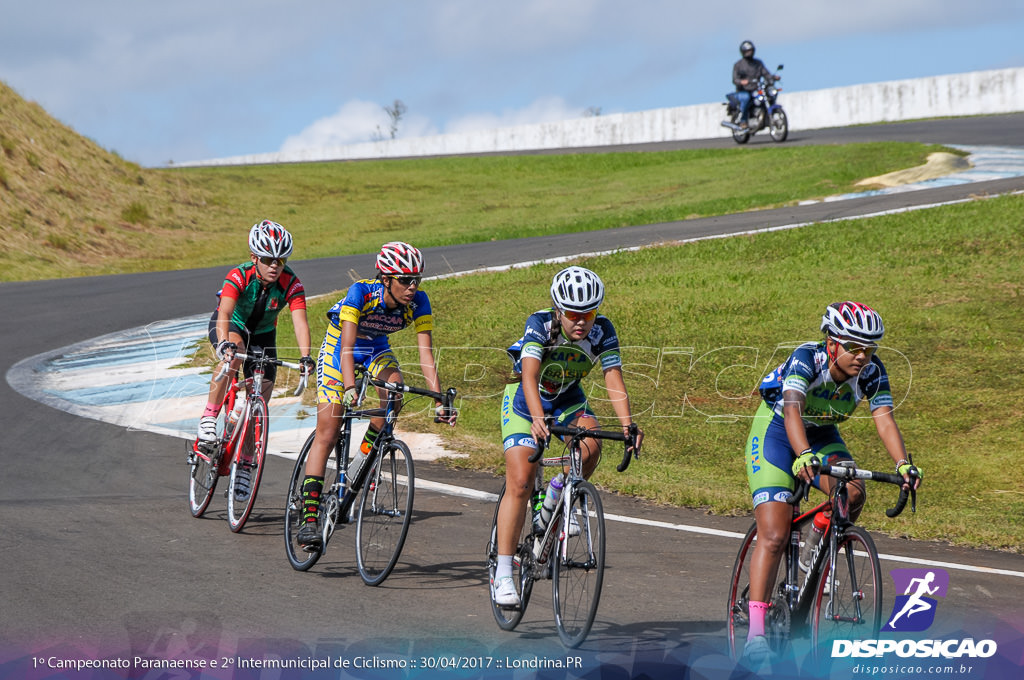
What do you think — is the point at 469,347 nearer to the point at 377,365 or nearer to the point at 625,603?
the point at 377,365

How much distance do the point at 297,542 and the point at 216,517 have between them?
1728 mm

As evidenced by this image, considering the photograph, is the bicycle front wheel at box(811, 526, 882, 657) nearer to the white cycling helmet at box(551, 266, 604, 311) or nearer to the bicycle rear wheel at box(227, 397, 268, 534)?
the white cycling helmet at box(551, 266, 604, 311)

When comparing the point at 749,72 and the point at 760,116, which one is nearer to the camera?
the point at 749,72

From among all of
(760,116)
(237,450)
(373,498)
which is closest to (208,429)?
(237,450)

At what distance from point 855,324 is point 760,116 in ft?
110

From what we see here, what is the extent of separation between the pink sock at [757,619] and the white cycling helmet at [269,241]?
4704 mm

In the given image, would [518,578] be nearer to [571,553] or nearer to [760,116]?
[571,553]

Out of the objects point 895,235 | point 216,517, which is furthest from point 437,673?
point 895,235

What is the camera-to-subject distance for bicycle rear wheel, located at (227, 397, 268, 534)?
8508 millimetres

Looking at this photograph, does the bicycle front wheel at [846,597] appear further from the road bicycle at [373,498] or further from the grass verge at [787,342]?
the grass verge at [787,342]

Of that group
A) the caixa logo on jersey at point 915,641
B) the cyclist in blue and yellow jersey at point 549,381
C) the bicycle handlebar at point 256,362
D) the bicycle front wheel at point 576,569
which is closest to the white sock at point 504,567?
the cyclist in blue and yellow jersey at point 549,381

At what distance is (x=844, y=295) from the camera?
16.4m

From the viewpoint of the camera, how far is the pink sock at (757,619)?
5.57 meters

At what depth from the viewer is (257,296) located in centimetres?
902
